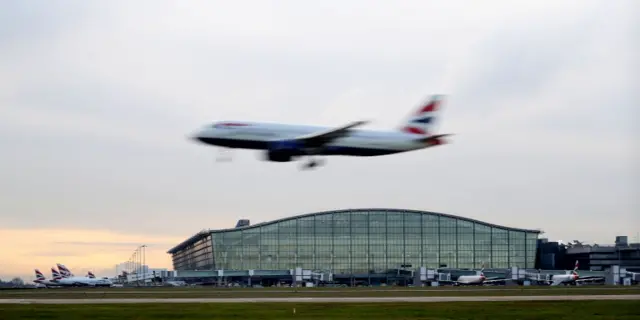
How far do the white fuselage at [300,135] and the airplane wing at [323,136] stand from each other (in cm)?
76

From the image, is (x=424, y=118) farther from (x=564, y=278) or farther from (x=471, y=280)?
(x=564, y=278)

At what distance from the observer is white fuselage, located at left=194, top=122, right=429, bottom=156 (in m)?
78.2

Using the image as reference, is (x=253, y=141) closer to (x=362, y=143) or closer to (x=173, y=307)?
(x=362, y=143)

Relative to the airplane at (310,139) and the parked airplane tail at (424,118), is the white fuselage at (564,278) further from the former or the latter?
the airplane at (310,139)

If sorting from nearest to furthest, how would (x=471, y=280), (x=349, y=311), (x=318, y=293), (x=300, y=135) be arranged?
1. (x=349, y=311)
2. (x=300, y=135)
3. (x=318, y=293)
4. (x=471, y=280)

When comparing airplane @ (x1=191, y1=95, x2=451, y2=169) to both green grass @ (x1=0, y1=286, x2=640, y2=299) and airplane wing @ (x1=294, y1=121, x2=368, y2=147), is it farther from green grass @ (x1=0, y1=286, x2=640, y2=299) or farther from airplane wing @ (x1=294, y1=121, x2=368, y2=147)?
green grass @ (x1=0, y1=286, x2=640, y2=299)

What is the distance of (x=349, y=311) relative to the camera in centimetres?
7175

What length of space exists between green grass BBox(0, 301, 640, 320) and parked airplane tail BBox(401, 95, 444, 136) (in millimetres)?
19983

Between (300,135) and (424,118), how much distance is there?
19.3m

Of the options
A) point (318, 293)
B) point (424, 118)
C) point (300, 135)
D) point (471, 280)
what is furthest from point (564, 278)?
point (300, 135)

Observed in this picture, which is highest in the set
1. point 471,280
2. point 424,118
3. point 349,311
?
point 424,118

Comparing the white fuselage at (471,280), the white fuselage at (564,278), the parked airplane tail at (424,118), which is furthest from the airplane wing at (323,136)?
the white fuselage at (564,278)

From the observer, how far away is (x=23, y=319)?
6394cm

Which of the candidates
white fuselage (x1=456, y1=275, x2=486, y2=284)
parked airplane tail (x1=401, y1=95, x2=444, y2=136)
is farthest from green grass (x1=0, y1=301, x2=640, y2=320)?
white fuselage (x1=456, y1=275, x2=486, y2=284)
